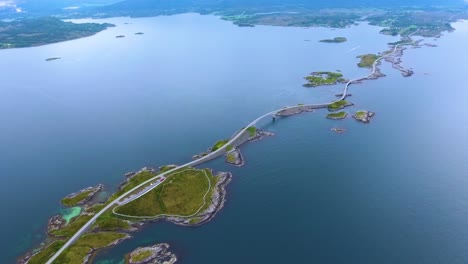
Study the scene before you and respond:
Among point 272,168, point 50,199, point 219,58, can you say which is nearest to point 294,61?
point 219,58

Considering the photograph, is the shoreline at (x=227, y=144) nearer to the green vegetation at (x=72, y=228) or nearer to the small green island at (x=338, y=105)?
the green vegetation at (x=72, y=228)

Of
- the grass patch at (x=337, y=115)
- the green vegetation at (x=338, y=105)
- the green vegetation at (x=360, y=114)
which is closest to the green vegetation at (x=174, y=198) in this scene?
the grass patch at (x=337, y=115)

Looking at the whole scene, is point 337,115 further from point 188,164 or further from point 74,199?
point 74,199

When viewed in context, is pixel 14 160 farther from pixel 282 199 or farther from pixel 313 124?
pixel 313 124

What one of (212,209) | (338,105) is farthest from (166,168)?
(338,105)

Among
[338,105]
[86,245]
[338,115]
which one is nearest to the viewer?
[86,245]

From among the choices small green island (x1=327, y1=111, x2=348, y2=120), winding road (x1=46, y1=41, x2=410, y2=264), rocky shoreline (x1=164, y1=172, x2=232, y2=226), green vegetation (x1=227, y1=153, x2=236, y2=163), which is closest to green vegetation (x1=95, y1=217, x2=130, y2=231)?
winding road (x1=46, y1=41, x2=410, y2=264)

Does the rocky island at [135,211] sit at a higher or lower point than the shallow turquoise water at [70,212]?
higher
